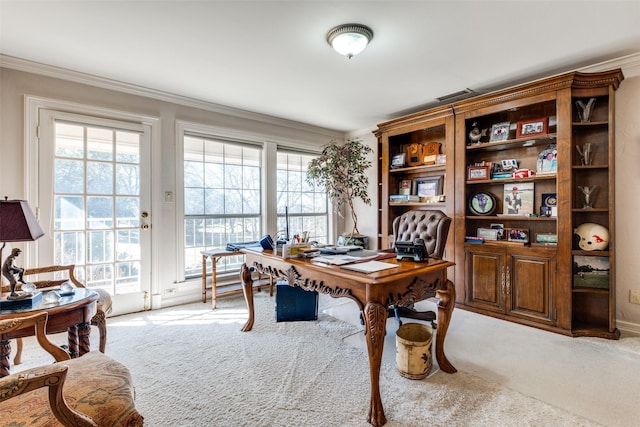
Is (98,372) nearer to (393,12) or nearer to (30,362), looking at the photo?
(30,362)

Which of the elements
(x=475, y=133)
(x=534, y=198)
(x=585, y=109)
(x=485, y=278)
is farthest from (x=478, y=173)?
(x=485, y=278)

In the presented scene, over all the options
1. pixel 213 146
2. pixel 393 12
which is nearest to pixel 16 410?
pixel 393 12

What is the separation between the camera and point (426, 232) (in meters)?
2.91

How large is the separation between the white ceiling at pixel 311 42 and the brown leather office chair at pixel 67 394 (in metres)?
2.01

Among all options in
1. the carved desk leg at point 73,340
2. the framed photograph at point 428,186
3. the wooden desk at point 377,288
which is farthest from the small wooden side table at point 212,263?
the framed photograph at point 428,186

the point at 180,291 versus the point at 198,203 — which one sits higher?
the point at 198,203

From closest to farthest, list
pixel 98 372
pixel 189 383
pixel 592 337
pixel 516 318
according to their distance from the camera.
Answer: pixel 98 372, pixel 189 383, pixel 592 337, pixel 516 318

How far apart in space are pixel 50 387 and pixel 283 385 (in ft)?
4.23

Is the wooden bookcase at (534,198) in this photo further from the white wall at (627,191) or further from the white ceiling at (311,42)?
the white ceiling at (311,42)

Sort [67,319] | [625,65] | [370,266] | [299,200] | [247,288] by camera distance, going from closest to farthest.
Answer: [67,319]
[370,266]
[625,65]
[247,288]
[299,200]

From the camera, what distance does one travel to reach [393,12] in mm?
2012

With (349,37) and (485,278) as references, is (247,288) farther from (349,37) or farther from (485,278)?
(485,278)

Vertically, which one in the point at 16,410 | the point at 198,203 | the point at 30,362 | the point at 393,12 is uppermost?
the point at 393,12

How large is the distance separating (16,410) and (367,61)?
9.81 feet
